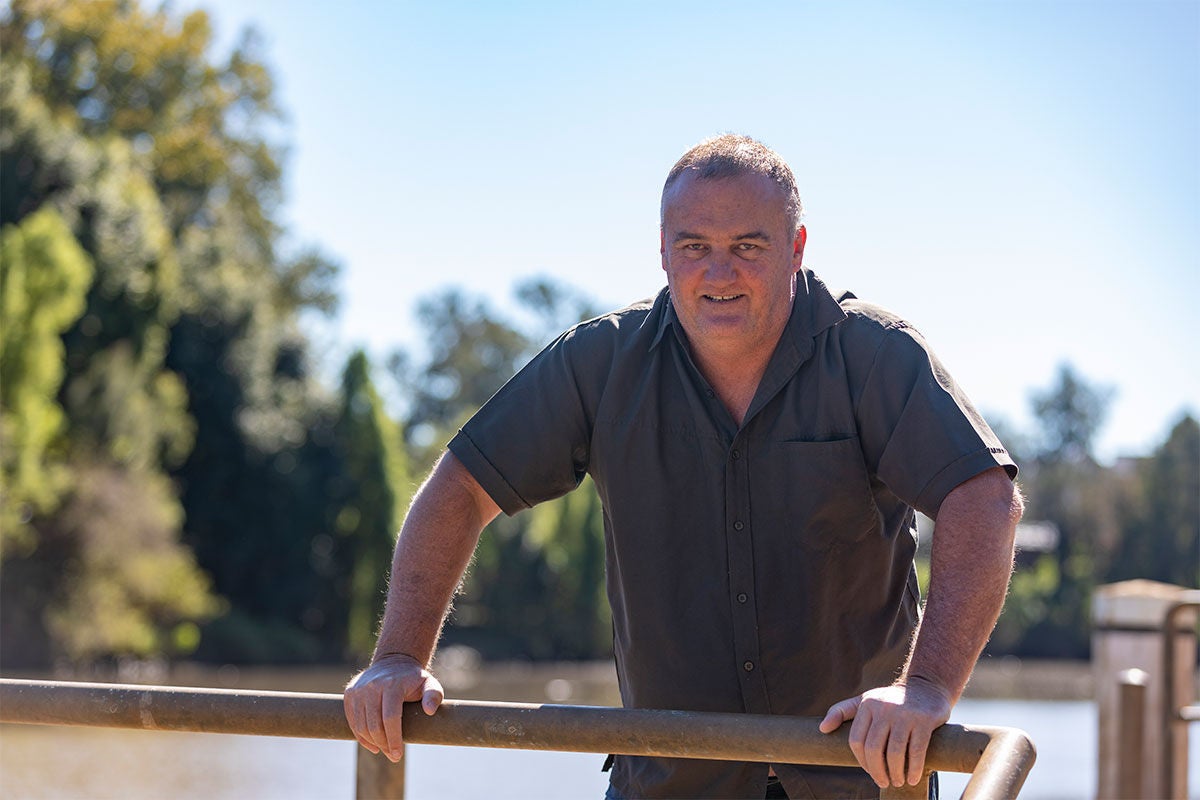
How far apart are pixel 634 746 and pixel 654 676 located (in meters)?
0.76

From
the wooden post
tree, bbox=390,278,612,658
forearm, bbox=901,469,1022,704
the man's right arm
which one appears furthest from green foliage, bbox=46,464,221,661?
forearm, bbox=901,469,1022,704

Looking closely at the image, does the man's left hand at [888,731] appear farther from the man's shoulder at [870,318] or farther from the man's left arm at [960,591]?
the man's shoulder at [870,318]

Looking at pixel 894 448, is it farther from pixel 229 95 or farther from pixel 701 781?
pixel 229 95

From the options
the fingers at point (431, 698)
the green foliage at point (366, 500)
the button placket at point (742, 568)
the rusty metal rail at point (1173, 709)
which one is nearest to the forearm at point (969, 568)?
the button placket at point (742, 568)

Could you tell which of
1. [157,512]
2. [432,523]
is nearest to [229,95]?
[157,512]

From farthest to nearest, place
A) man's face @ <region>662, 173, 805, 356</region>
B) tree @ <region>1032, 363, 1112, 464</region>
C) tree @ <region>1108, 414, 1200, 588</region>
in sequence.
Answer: tree @ <region>1032, 363, 1112, 464</region>, tree @ <region>1108, 414, 1200, 588</region>, man's face @ <region>662, 173, 805, 356</region>

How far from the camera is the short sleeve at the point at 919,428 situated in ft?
8.54

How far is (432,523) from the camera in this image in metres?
2.97

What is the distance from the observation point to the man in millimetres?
2846

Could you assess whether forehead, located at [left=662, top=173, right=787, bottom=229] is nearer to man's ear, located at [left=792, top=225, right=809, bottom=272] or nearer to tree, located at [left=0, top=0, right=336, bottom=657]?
man's ear, located at [left=792, top=225, right=809, bottom=272]

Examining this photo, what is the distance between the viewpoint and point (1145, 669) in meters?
6.26

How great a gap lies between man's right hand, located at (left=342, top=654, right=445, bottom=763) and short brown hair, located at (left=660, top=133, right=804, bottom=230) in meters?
1.03

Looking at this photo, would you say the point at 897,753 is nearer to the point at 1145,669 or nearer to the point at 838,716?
the point at 838,716

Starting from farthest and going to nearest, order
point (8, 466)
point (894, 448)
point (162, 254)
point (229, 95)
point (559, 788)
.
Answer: point (229, 95), point (162, 254), point (8, 466), point (559, 788), point (894, 448)
